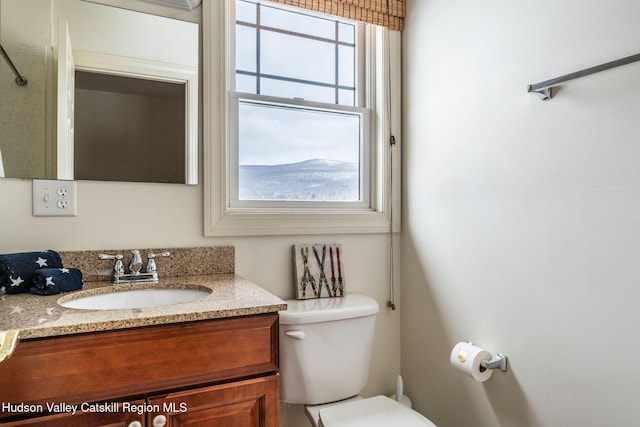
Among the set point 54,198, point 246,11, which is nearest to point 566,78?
point 246,11

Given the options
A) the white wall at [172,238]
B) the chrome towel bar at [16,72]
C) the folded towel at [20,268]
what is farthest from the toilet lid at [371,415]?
the chrome towel bar at [16,72]

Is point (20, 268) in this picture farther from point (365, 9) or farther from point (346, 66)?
point (365, 9)

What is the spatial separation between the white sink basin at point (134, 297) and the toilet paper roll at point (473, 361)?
0.88m

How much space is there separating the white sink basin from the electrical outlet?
0.32m

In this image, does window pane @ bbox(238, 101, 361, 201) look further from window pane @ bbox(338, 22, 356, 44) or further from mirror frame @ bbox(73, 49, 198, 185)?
window pane @ bbox(338, 22, 356, 44)

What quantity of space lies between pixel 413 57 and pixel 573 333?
51.0 inches

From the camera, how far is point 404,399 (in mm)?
1889

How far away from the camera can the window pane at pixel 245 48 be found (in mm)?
1738

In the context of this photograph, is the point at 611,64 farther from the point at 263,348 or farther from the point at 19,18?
the point at 19,18

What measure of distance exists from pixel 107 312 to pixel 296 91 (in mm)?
1220

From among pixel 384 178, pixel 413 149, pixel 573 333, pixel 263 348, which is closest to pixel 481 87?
pixel 413 149

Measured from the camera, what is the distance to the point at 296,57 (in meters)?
1.85

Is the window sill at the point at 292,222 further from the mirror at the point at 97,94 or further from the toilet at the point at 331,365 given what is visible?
the toilet at the point at 331,365

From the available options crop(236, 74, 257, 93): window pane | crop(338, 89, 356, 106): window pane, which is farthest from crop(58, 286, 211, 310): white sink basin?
crop(338, 89, 356, 106): window pane
